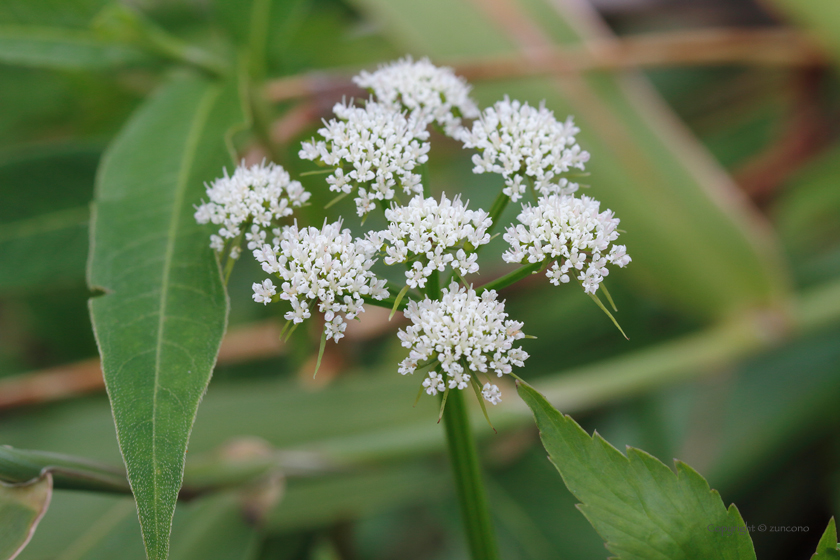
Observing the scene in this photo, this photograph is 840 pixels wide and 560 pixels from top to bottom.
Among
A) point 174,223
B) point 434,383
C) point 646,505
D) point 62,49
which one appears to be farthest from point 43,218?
point 646,505

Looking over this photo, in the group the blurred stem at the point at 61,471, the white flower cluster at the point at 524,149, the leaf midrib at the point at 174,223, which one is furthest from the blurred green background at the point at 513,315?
the white flower cluster at the point at 524,149

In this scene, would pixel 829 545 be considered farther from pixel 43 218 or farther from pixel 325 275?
pixel 43 218

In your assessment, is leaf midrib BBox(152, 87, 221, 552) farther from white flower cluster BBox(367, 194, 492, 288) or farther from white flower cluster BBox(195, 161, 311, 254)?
white flower cluster BBox(367, 194, 492, 288)

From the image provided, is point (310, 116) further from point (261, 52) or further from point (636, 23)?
point (636, 23)

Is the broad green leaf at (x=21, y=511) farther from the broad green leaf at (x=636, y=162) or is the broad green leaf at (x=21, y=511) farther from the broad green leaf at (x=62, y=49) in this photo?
the broad green leaf at (x=636, y=162)

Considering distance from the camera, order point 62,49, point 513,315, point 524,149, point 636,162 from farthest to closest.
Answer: point 513,315, point 636,162, point 62,49, point 524,149

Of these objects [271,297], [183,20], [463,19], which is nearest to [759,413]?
[463,19]
